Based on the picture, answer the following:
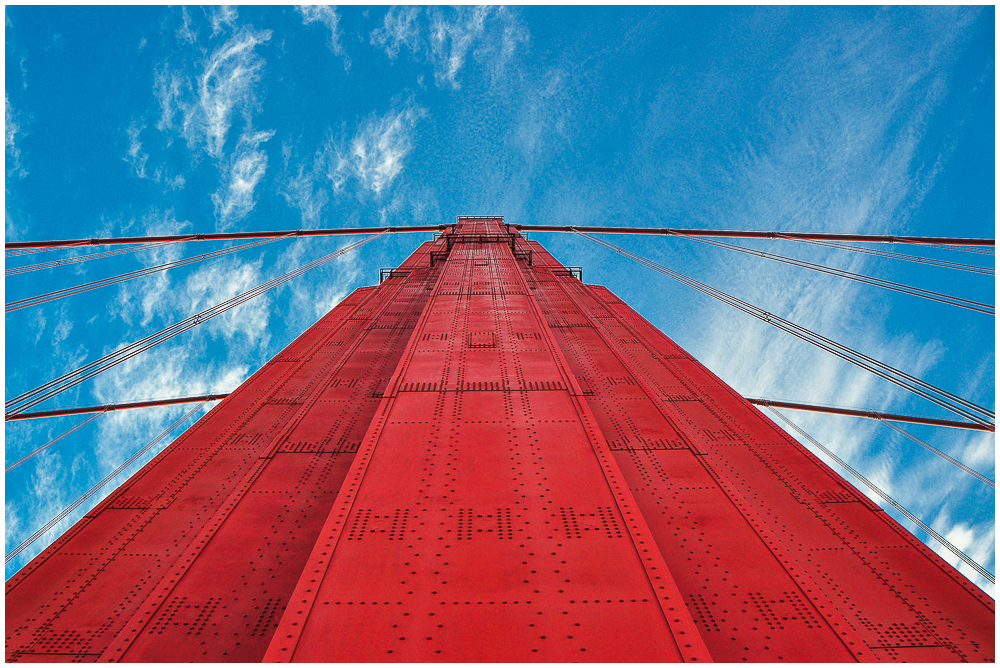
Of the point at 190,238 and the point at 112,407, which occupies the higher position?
the point at 190,238

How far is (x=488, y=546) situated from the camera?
13.6 ft

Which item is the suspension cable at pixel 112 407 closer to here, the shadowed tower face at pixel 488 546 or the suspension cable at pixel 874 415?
the suspension cable at pixel 874 415

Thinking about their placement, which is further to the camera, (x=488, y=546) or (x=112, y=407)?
(x=112, y=407)

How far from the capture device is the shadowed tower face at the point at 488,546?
351 cm

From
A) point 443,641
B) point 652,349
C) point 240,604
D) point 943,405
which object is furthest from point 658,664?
point 652,349

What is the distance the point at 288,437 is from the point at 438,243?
81.1 feet

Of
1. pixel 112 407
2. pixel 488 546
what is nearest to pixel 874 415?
pixel 488 546

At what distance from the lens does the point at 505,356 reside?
8.50 m

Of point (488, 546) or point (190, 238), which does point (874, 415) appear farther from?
point (190, 238)

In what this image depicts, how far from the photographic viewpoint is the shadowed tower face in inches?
138

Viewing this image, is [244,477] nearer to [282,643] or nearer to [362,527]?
[362,527]

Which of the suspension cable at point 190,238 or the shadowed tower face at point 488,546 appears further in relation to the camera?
the suspension cable at point 190,238

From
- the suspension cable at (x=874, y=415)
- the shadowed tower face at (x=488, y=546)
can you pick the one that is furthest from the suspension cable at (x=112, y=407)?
the shadowed tower face at (x=488, y=546)

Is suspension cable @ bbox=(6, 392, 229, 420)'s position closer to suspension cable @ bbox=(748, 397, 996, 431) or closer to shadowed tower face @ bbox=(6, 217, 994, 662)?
suspension cable @ bbox=(748, 397, 996, 431)
